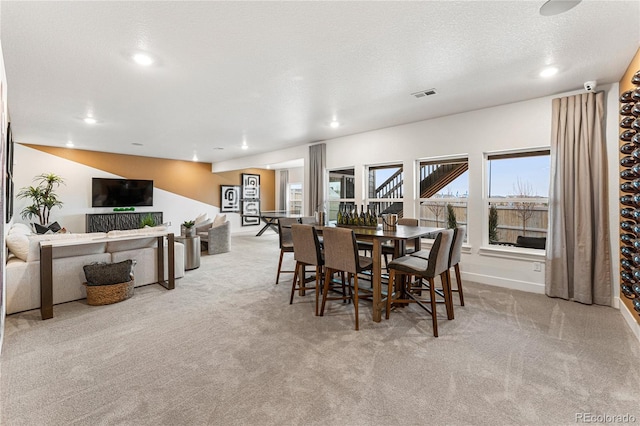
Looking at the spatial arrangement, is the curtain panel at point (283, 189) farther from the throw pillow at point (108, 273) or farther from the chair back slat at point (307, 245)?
the chair back slat at point (307, 245)

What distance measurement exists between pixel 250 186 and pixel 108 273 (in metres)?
7.47

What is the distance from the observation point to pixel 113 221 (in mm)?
7570

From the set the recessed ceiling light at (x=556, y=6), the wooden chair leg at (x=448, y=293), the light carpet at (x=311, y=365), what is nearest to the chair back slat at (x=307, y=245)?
the light carpet at (x=311, y=365)

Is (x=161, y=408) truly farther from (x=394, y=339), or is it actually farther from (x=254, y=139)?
(x=254, y=139)

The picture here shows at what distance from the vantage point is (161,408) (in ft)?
5.29

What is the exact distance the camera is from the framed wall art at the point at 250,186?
10.4 metres

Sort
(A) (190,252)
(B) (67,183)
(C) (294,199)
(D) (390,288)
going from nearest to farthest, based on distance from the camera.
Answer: (D) (390,288), (A) (190,252), (B) (67,183), (C) (294,199)

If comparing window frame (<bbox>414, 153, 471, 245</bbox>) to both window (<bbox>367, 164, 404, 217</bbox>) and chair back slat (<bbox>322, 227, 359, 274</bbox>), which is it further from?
chair back slat (<bbox>322, 227, 359, 274</bbox>)

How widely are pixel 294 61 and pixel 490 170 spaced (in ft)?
10.3

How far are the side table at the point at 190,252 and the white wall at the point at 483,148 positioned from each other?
10.9ft

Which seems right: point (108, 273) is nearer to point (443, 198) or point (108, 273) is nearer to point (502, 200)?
point (443, 198)

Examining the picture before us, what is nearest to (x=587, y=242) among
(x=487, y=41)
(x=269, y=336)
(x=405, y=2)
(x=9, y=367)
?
(x=487, y=41)

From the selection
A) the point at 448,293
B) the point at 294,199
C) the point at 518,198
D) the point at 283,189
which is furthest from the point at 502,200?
the point at 283,189

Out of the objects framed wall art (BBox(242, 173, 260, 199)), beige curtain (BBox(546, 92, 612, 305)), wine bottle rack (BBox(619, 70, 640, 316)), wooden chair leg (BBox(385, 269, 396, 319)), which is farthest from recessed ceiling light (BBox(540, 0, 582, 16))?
framed wall art (BBox(242, 173, 260, 199))
